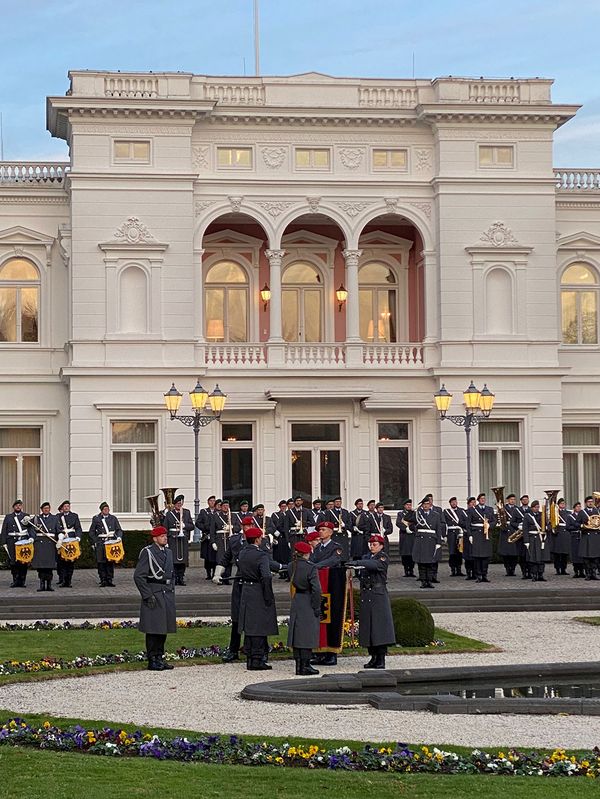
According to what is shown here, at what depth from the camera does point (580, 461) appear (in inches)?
1666

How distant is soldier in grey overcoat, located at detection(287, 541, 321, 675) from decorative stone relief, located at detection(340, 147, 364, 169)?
2190 cm

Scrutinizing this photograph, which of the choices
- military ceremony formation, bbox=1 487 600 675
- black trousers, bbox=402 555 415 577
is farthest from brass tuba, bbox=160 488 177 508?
black trousers, bbox=402 555 415 577

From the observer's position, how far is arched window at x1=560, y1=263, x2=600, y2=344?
42531 mm

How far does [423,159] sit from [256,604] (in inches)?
898

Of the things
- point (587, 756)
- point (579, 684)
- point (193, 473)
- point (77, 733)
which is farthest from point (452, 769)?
point (193, 473)

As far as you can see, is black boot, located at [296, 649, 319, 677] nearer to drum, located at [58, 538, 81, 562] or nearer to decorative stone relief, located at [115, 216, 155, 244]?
drum, located at [58, 538, 81, 562]

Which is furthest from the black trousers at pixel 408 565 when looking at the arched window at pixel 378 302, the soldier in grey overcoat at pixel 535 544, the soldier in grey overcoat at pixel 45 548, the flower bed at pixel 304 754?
the flower bed at pixel 304 754

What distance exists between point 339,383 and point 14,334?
8.68m

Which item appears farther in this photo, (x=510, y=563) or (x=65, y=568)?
(x=510, y=563)

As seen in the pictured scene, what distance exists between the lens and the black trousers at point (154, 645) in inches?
792

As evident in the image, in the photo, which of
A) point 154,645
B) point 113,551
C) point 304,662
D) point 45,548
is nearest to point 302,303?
point 113,551

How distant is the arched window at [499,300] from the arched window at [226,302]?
6.62 m

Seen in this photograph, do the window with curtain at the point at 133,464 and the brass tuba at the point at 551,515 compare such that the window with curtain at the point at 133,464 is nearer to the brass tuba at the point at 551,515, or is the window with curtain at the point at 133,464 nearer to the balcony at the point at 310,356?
the balcony at the point at 310,356

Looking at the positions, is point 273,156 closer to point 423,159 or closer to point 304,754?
point 423,159
